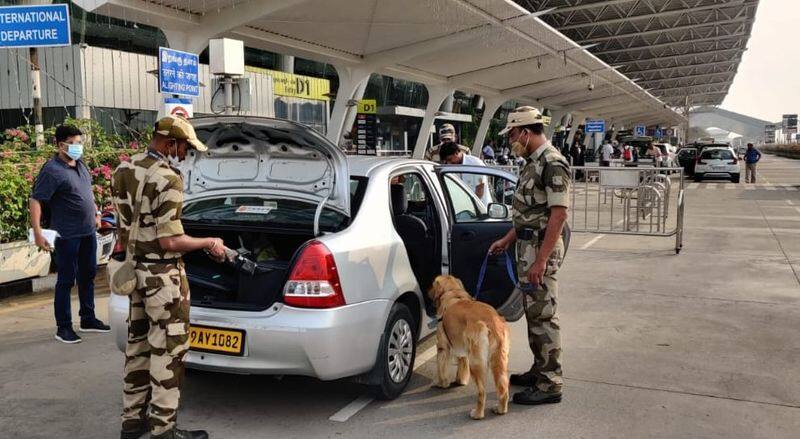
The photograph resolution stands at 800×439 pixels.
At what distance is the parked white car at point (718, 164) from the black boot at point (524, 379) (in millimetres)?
26915

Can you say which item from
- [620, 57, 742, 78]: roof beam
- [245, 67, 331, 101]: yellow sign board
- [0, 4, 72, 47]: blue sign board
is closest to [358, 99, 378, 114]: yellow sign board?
[245, 67, 331, 101]: yellow sign board

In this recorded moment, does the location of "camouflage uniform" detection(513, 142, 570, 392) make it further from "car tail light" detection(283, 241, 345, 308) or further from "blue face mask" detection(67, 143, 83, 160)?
"blue face mask" detection(67, 143, 83, 160)

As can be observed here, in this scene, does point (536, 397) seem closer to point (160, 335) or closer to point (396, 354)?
point (396, 354)

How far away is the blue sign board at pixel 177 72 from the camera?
8.20 m

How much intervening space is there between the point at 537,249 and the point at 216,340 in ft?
6.63

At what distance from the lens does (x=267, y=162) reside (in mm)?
4695

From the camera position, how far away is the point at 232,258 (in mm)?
3758

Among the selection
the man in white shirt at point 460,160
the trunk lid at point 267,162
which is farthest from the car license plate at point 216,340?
the man in white shirt at point 460,160

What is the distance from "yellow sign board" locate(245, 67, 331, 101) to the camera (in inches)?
994

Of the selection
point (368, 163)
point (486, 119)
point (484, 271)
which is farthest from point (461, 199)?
point (486, 119)

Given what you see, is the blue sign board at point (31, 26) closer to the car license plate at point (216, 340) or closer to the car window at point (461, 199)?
the car window at point (461, 199)

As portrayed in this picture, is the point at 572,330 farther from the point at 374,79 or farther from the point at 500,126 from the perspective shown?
the point at 500,126

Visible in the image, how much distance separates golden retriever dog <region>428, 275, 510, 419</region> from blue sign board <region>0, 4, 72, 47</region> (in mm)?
5141

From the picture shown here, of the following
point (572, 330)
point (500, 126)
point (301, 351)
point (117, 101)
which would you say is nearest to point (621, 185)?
point (572, 330)
